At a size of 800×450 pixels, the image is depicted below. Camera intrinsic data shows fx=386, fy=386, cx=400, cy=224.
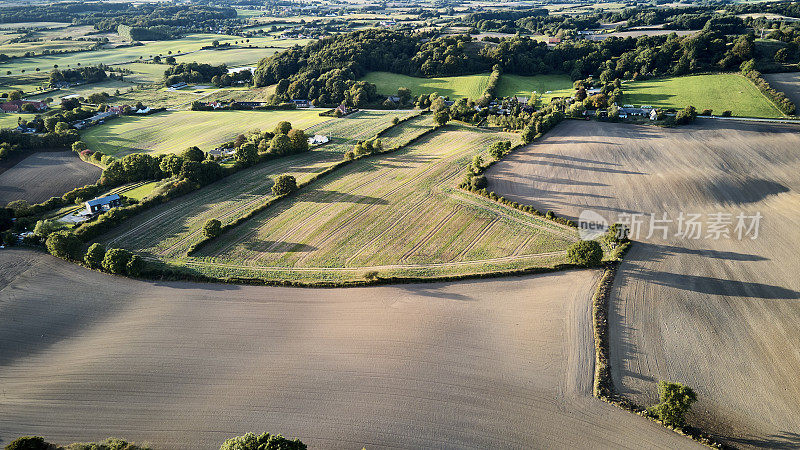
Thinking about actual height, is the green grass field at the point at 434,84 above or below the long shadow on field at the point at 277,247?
above

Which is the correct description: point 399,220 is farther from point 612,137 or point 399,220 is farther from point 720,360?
point 612,137

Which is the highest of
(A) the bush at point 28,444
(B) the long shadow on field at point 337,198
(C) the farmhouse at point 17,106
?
(C) the farmhouse at point 17,106

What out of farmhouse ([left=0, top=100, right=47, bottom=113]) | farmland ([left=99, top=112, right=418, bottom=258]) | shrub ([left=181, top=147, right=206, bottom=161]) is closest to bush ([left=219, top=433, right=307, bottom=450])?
farmland ([left=99, top=112, right=418, bottom=258])

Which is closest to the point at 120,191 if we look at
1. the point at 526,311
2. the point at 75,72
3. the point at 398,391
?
the point at 398,391

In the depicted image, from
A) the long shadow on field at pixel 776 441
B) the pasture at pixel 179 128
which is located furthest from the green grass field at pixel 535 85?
the long shadow on field at pixel 776 441

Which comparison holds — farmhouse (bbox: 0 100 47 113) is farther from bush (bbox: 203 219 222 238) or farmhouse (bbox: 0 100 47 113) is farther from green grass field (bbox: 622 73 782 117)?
green grass field (bbox: 622 73 782 117)

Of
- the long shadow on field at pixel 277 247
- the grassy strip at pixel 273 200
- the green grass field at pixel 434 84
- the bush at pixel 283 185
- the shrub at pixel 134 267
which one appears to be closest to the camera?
the shrub at pixel 134 267

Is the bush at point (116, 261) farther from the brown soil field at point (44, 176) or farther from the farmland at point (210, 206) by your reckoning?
the brown soil field at point (44, 176)

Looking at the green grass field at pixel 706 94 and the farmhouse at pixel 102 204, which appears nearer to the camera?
the farmhouse at pixel 102 204
